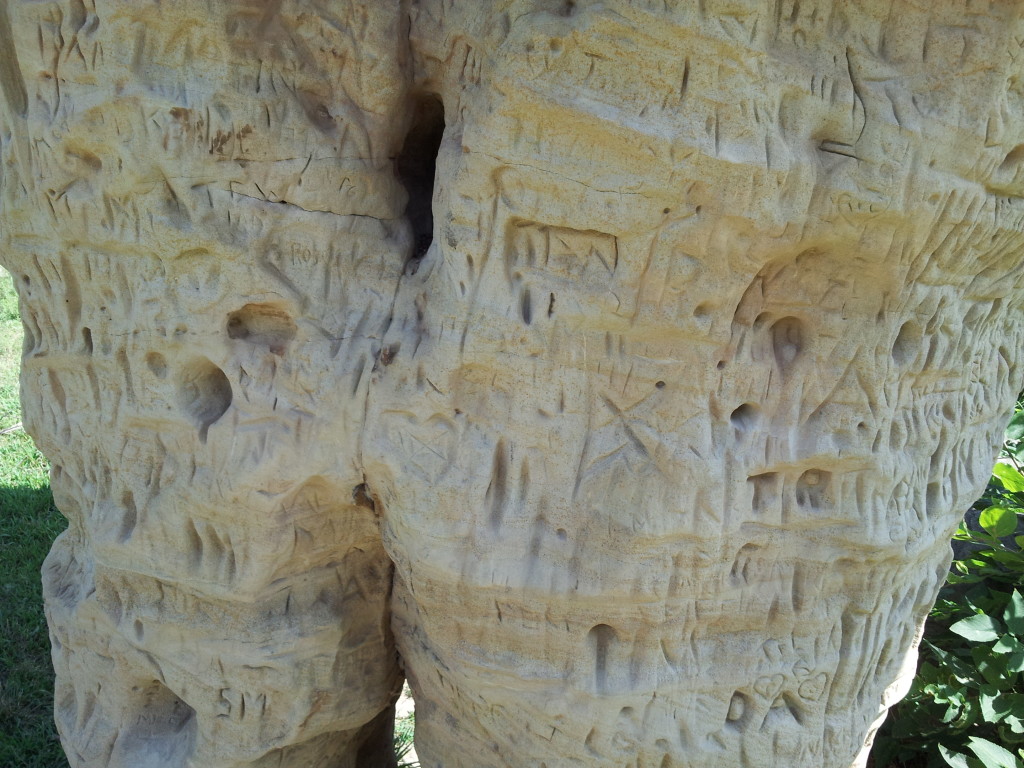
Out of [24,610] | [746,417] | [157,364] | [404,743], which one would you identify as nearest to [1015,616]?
[746,417]

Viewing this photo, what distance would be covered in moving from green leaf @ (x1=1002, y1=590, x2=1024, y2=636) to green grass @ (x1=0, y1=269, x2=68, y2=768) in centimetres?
279

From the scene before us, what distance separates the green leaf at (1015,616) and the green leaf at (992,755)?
1.02 ft

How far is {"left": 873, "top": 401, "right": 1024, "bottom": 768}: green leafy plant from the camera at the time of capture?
7.81 feet

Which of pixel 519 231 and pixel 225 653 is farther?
pixel 225 653

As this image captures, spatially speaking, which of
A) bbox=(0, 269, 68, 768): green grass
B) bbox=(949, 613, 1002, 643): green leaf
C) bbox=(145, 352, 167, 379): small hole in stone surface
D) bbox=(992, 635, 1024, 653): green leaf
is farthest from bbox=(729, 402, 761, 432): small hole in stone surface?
bbox=(0, 269, 68, 768): green grass

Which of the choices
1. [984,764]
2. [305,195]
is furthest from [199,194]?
[984,764]

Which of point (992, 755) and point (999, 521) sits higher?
point (999, 521)

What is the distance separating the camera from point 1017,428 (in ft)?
8.89

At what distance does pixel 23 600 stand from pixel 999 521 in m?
3.43

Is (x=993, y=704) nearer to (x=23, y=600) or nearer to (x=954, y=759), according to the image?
(x=954, y=759)

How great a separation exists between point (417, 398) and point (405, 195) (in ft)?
1.44

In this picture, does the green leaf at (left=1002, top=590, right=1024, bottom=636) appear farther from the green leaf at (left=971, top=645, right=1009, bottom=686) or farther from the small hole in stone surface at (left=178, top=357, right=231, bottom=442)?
the small hole in stone surface at (left=178, top=357, right=231, bottom=442)

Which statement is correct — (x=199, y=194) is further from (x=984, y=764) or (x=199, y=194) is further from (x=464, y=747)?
(x=984, y=764)

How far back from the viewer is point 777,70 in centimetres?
137
